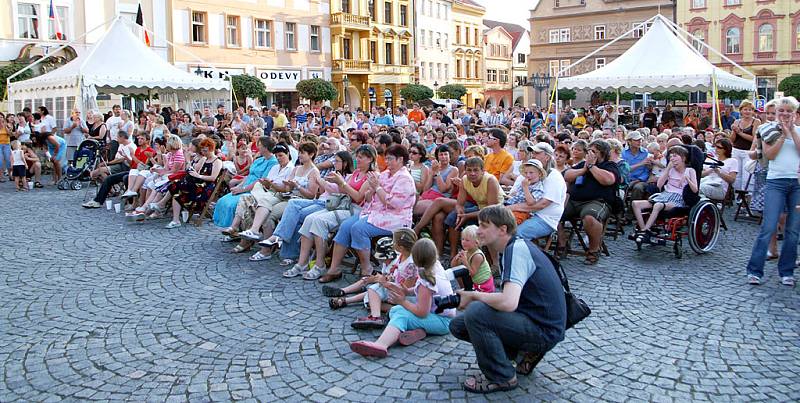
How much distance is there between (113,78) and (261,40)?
72.2ft

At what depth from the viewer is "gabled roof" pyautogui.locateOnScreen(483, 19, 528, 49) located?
277 feet

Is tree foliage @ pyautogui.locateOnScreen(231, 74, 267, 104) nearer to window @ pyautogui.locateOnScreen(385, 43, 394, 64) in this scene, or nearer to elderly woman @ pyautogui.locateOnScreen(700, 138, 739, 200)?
window @ pyautogui.locateOnScreen(385, 43, 394, 64)

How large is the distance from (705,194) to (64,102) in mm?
16400

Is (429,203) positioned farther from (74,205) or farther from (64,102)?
(64,102)

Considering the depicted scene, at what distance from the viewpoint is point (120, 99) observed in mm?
29125

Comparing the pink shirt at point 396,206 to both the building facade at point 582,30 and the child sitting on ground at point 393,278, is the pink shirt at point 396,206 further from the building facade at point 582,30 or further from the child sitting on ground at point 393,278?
the building facade at point 582,30

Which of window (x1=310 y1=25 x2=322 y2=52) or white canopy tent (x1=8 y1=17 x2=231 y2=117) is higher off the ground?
window (x1=310 y1=25 x2=322 y2=52)

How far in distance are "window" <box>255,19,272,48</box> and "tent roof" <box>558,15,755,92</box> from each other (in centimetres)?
2430

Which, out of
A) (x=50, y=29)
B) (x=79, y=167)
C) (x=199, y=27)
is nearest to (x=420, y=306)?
(x=79, y=167)

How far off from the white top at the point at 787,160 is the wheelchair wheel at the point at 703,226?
1.41 m

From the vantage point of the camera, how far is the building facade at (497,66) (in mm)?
75688


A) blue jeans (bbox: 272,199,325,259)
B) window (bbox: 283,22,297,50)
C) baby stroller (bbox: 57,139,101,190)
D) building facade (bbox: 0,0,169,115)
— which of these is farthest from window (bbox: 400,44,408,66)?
blue jeans (bbox: 272,199,325,259)

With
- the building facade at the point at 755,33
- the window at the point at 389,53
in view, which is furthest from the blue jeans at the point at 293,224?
the building facade at the point at 755,33

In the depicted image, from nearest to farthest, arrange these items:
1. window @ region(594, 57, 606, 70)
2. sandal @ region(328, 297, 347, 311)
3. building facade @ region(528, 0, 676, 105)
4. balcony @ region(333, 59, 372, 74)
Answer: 1. sandal @ region(328, 297, 347, 311)
2. balcony @ region(333, 59, 372, 74)
3. building facade @ region(528, 0, 676, 105)
4. window @ region(594, 57, 606, 70)
